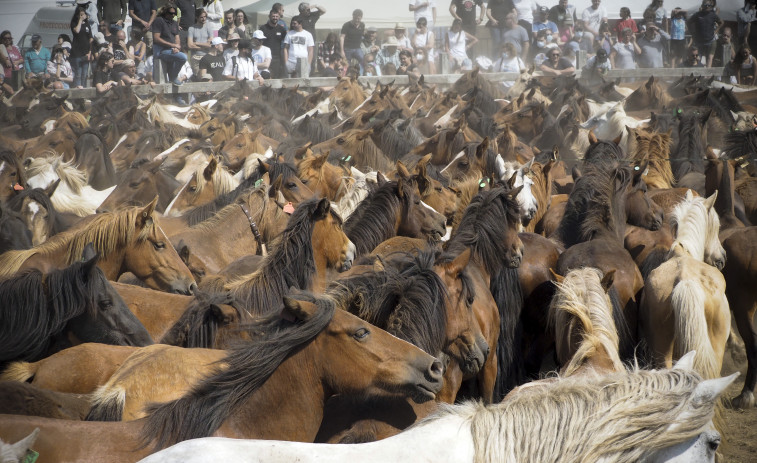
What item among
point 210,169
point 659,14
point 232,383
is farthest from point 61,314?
point 659,14

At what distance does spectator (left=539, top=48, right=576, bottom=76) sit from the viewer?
18.6m

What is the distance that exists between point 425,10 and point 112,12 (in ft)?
25.2

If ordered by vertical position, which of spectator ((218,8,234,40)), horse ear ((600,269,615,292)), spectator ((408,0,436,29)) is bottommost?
horse ear ((600,269,615,292))

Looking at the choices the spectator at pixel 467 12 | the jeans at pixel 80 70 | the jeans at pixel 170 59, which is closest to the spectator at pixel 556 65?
the spectator at pixel 467 12

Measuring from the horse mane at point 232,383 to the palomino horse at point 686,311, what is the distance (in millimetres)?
2945

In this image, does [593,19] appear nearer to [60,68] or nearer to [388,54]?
[388,54]

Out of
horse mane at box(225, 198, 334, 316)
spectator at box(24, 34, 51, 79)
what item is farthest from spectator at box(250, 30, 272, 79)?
horse mane at box(225, 198, 334, 316)

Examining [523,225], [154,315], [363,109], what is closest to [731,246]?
[523,225]

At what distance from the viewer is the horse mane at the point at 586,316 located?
13.2ft

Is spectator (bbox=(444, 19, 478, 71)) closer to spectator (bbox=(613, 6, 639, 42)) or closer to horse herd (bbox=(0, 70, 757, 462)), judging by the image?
spectator (bbox=(613, 6, 639, 42))

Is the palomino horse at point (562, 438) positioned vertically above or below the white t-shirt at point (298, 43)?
below

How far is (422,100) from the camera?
16.2 metres

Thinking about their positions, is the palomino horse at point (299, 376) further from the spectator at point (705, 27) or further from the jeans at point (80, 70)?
the spectator at point (705, 27)

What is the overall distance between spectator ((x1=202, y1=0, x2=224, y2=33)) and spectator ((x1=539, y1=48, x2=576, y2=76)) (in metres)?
7.84
